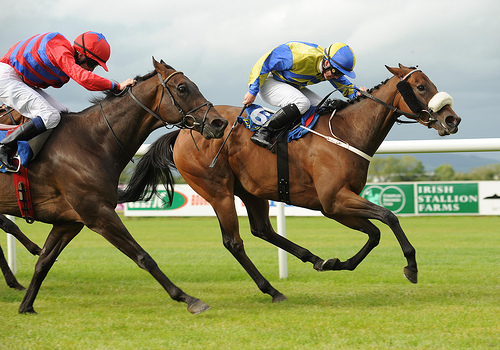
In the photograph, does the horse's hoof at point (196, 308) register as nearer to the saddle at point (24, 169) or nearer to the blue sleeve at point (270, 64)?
the saddle at point (24, 169)

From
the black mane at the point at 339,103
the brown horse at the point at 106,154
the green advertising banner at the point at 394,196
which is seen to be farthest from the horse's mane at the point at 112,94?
the green advertising banner at the point at 394,196

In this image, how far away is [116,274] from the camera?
6.54 metres

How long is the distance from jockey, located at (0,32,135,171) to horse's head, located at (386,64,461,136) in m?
2.07

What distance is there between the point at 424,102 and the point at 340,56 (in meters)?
0.77

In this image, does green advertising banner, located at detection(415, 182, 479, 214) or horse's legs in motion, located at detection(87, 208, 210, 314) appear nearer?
horse's legs in motion, located at detection(87, 208, 210, 314)

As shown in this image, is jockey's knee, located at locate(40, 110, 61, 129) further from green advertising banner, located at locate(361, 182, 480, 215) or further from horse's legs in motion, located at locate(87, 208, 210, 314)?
green advertising banner, located at locate(361, 182, 480, 215)

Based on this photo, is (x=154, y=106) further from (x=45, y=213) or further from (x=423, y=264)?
(x=423, y=264)

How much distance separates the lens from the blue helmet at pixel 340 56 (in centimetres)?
462

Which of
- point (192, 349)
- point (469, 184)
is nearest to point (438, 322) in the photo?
point (192, 349)

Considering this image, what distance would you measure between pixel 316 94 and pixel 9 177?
267 centimetres

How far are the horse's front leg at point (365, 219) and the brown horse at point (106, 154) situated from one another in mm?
1117

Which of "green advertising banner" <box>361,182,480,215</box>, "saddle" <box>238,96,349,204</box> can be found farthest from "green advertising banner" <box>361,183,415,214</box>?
"saddle" <box>238,96,349,204</box>

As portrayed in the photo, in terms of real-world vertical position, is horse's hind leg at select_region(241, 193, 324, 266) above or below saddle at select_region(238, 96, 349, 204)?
below

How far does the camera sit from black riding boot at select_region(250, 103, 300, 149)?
185 inches
